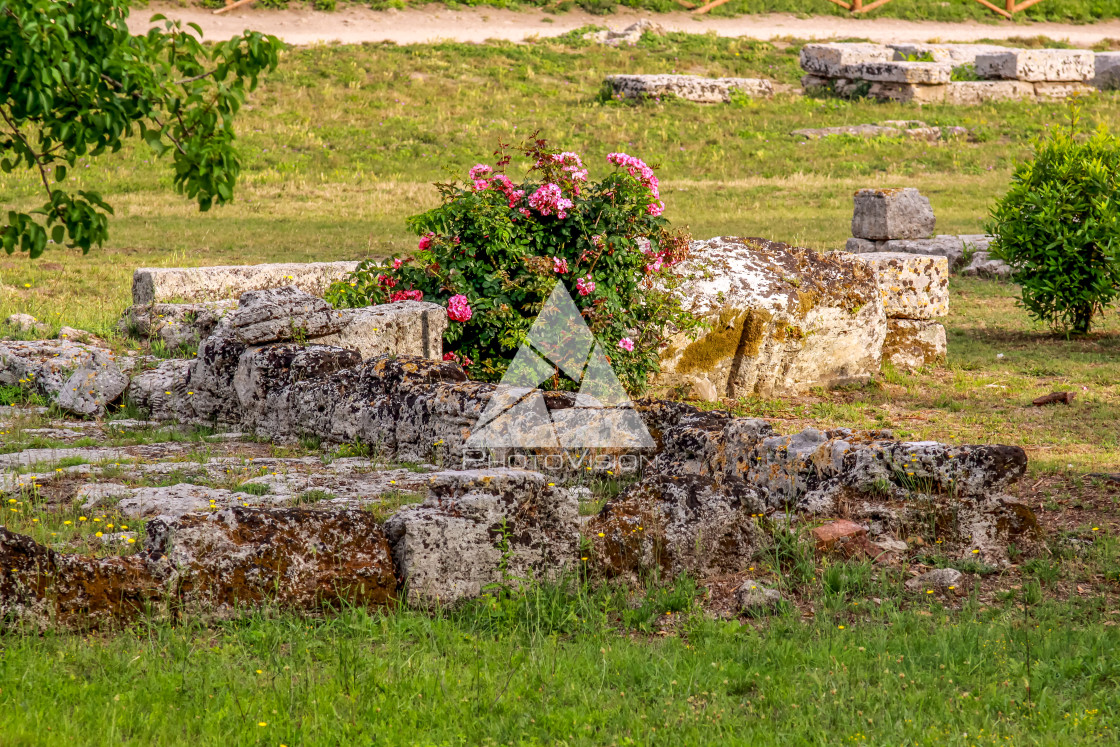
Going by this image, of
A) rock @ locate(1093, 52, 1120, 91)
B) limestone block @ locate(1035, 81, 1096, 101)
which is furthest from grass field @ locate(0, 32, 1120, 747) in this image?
rock @ locate(1093, 52, 1120, 91)

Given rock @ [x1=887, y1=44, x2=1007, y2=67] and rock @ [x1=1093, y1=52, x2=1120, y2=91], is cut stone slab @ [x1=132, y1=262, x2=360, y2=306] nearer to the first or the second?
rock @ [x1=887, y1=44, x2=1007, y2=67]

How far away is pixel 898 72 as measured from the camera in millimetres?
29016

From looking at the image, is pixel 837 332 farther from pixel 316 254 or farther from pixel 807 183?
pixel 807 183

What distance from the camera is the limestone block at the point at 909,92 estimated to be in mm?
28938

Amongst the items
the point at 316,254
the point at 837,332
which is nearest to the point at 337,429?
the point at 837,332

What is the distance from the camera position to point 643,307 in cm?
855

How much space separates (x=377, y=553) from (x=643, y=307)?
4.66m

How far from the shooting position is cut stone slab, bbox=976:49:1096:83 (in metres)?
30.7

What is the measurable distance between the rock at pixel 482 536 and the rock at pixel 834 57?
28.0m

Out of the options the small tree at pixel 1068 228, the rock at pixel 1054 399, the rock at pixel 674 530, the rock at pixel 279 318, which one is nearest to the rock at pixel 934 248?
the small tree at pixel 1068 228

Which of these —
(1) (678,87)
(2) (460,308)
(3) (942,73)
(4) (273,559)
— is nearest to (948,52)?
(3) (942,73)

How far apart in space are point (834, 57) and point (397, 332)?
2513 cm

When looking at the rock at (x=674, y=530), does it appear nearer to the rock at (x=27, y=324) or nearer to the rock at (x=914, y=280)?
the rock at (x=914, y=280)

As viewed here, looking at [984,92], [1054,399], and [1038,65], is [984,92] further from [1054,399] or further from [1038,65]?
[1054,399]
